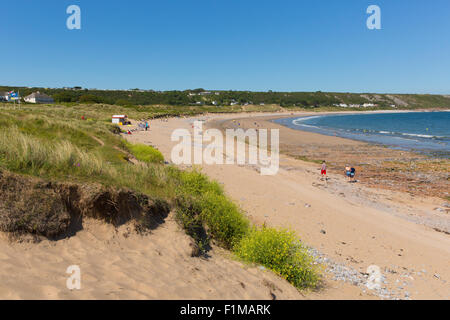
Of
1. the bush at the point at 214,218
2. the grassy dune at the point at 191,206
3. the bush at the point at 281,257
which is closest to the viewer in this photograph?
the grassy dune at the point at 191,206

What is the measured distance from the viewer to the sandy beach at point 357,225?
640 cm

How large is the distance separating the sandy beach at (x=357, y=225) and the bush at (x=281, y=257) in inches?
15.4

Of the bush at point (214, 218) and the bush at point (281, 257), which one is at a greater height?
the bush at point (214, 218)

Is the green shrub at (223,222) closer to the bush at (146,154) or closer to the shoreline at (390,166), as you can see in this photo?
the bush at (146,154)

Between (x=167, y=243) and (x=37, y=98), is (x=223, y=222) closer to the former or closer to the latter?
(x=167, y=243)

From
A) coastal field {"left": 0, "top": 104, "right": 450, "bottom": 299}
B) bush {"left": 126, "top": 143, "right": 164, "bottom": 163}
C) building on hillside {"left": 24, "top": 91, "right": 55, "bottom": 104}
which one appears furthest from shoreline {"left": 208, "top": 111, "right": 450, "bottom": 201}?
building on hillside {"left": 24, "top": 91, "right": 55, "bottom": 104}

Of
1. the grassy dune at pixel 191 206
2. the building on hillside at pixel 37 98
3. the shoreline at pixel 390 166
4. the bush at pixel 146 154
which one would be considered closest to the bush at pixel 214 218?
the grassy dune at pixel 191 206

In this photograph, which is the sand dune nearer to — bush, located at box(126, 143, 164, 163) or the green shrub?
the green shrub

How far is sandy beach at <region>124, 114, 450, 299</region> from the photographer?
6402mm

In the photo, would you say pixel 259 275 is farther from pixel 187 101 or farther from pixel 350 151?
pixel 187 101

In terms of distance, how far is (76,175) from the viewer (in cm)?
533

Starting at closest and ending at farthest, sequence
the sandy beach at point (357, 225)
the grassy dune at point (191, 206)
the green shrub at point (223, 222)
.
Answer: the grassy dune at point (191, 206) < the sandy beach at point (357, 225) < the green shrub at point (223, 222)
